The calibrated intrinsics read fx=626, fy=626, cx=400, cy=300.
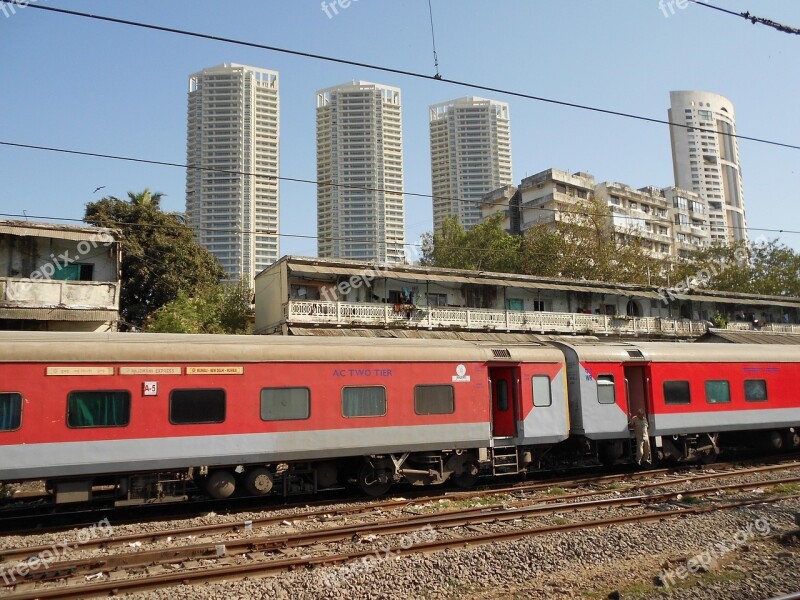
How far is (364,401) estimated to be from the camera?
45.4 feet

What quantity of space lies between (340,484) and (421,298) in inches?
650

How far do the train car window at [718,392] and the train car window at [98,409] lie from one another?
15808mm

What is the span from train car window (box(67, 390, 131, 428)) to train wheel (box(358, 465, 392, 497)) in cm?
509

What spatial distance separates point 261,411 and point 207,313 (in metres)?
17.7

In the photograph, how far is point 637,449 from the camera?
1719 centimetres

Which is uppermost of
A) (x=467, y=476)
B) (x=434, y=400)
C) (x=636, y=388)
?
(x=636, y=388)

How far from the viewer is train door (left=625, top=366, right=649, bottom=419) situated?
1761 cm

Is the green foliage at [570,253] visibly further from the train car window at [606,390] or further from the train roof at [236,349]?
the train roof at [236,349]

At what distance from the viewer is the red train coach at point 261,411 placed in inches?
442

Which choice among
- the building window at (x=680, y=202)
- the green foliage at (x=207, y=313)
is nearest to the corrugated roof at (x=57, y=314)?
the green foliage at (x=207, y=313)

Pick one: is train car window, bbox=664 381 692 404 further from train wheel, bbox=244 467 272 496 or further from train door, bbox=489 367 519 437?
train wheel, bbox=244 467 272 496

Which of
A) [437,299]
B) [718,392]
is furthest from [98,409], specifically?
[437,299]

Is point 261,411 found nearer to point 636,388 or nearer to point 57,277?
point 636,388

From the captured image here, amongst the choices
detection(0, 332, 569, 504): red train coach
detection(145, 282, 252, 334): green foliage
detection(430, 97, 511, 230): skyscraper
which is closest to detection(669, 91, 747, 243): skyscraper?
detection(430, 97, 511, 230): skyscraper
